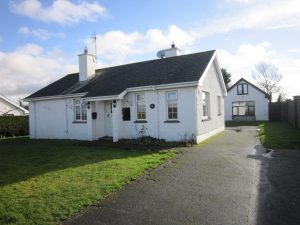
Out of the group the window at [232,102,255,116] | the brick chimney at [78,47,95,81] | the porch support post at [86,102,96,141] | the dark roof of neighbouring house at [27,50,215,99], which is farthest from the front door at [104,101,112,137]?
the window at [232,102,255,116]

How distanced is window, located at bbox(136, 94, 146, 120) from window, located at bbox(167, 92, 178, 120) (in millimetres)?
1599

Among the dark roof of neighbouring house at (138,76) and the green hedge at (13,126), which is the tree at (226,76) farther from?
the green hedge at (13,126)

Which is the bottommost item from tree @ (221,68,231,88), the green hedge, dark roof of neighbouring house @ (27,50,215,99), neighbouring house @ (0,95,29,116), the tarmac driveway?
the tarmac driveway

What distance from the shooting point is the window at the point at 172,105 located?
51.0ft

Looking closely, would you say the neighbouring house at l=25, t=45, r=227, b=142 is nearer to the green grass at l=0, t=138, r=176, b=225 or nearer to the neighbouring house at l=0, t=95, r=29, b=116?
the green grass at l=0, t=138, r=176, b=225

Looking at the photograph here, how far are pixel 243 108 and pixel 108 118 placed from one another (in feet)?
84.0

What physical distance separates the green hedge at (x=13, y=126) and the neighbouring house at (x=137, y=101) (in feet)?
15.3

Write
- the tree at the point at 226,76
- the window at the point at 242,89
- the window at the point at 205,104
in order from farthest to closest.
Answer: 1. the tree at the point at 226,76
2. the window at the point at 242,89
3. the window at the point at 205,104

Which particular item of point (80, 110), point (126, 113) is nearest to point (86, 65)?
point (80, 110)

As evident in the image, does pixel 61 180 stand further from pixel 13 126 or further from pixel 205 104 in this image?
pixel 13 126

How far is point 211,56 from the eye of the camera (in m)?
17.7

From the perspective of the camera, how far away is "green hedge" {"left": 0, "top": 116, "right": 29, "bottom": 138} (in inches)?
1008

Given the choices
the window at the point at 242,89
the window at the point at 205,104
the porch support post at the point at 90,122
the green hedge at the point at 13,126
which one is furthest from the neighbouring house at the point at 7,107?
the window at the point at 242,89

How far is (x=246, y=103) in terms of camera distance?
3856 cm
